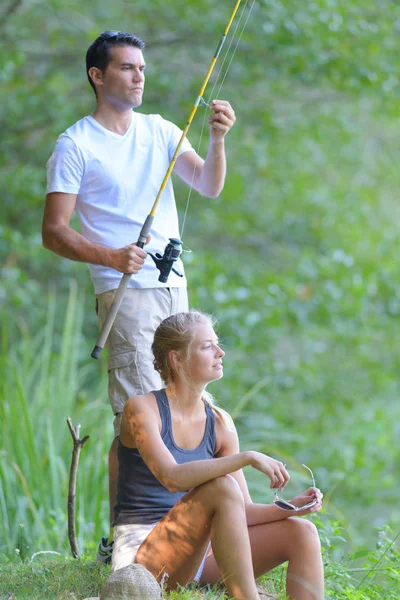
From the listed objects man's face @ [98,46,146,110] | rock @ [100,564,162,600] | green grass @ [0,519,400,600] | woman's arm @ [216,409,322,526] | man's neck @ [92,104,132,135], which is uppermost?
man's face @ [98,46,146,110]

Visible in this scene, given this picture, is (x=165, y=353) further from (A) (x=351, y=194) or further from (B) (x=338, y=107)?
(A) (x=351, y=194)

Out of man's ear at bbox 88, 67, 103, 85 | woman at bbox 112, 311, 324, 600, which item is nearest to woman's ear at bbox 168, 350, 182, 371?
woman at bbox 112, 311, 324, 600

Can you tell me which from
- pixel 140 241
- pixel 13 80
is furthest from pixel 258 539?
pixel 13 80

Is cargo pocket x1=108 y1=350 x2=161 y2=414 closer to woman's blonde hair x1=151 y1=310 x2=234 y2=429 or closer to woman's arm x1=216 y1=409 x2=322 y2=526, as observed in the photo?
woman's blonde hair x1=151 y1=310 x2=234 y2=429

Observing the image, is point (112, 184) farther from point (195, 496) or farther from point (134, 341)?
point (195, 496)

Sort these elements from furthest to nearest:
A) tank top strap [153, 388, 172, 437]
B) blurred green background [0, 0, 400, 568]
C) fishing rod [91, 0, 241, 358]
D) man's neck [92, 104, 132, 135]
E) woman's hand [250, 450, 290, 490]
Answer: blurred green background [0, 0, 400, 568]
man's neck [92, 104, 132, 135]
fishing rod [91, 0, 241, 358]
tank top strap [153, 388, 172, 437]
woman's hand [250, 450, 290, 490]

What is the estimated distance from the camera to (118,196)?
10.3 feet

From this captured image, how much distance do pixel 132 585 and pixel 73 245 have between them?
108cm

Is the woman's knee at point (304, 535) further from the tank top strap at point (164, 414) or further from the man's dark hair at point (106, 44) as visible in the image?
the man's dark hair at point (106, 44)

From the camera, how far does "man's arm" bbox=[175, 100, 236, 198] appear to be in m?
2.99

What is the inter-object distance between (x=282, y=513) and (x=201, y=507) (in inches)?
11.3

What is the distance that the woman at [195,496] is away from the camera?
2.49 metres

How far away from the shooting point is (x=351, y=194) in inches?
407

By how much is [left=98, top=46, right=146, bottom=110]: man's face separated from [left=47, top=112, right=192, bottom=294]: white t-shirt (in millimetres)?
114
